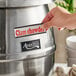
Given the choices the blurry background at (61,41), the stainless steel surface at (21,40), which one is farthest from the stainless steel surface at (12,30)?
the blurry background at (61,41)

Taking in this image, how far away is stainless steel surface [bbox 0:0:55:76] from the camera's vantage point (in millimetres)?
883

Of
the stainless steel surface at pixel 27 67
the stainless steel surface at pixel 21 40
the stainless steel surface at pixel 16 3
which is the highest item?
the stainless steel surface at pixel 16 3

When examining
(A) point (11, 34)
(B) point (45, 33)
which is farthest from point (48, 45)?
(A) point (11, 34)

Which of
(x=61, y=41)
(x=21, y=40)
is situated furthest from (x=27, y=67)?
(x=61, y=41)

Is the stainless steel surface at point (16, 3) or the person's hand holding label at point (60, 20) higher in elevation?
the stainless steel surface at point (16, 3)

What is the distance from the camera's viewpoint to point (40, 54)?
92cm

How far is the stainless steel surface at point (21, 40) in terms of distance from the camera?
2.90 ft

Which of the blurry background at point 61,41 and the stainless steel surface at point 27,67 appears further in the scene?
the blurry background at point 61,41

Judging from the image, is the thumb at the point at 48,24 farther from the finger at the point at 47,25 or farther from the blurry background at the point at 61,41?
the blurry background at the point at 61,41

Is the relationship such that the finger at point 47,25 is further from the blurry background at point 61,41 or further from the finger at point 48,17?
the blurry background at point 61,41

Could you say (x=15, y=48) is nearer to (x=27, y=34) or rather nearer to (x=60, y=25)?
(x=27, y=34)

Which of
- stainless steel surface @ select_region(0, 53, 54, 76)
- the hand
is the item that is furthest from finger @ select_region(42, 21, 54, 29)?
stainless steel surface @ select_region(0, 53, 54, 76)

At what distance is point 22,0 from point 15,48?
0.16 m

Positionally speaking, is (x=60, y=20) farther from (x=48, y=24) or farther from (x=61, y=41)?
(x=61, y=41)
